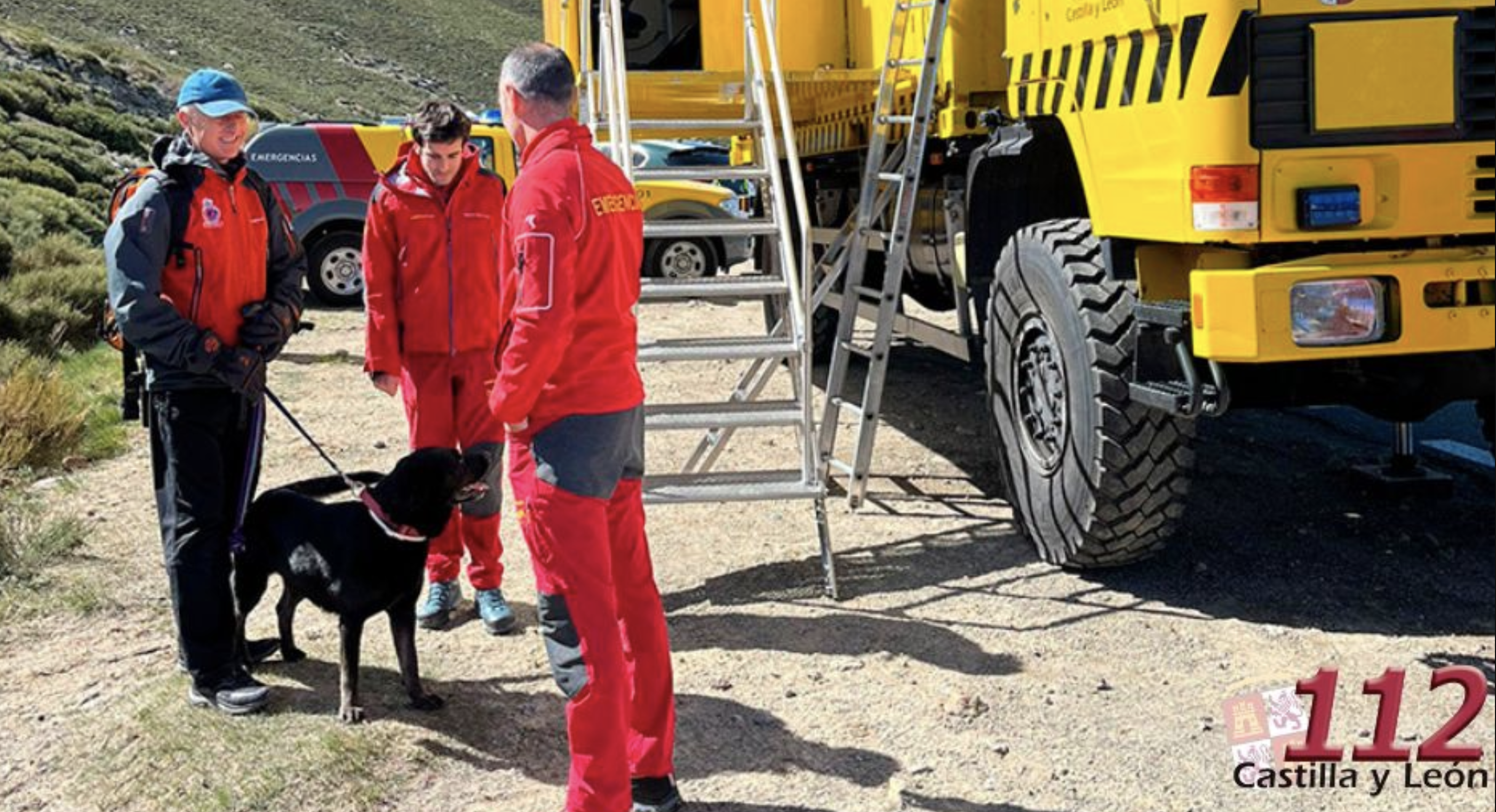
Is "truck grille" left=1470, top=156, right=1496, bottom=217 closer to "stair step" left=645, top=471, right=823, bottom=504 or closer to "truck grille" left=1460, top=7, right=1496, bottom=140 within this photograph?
"truck grille" left=1460, top=7, right=1496, bottom=140

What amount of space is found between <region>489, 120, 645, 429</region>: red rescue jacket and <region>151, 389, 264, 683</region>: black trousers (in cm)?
135

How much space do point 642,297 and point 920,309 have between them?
308 inches

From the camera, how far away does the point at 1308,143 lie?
4.25m

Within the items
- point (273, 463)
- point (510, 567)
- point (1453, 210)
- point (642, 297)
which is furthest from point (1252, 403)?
point (273, 463)

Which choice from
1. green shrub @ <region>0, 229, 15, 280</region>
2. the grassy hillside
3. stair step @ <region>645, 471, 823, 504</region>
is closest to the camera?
stair step @ <region>645, 471, 823, 504</region>

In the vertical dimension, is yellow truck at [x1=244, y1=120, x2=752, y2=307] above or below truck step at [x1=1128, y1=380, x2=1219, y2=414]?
above

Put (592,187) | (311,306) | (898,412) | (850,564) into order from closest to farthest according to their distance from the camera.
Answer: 1. (592,187)
2. (850,564)
3. (898,412)
4. (311,306)

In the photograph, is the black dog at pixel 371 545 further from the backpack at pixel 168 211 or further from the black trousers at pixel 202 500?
the backpack at pixel 168 211

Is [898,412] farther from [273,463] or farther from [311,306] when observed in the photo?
[311,306]

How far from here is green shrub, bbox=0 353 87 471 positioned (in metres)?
7.52

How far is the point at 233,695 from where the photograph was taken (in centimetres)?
446

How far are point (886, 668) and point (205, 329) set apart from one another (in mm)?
2476

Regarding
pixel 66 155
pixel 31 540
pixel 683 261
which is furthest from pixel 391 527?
pixel 66 155

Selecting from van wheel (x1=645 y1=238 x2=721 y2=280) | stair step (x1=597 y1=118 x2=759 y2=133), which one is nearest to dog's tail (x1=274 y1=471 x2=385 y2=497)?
stair step (x1=597 y1=118 x2=759 y2=133)
